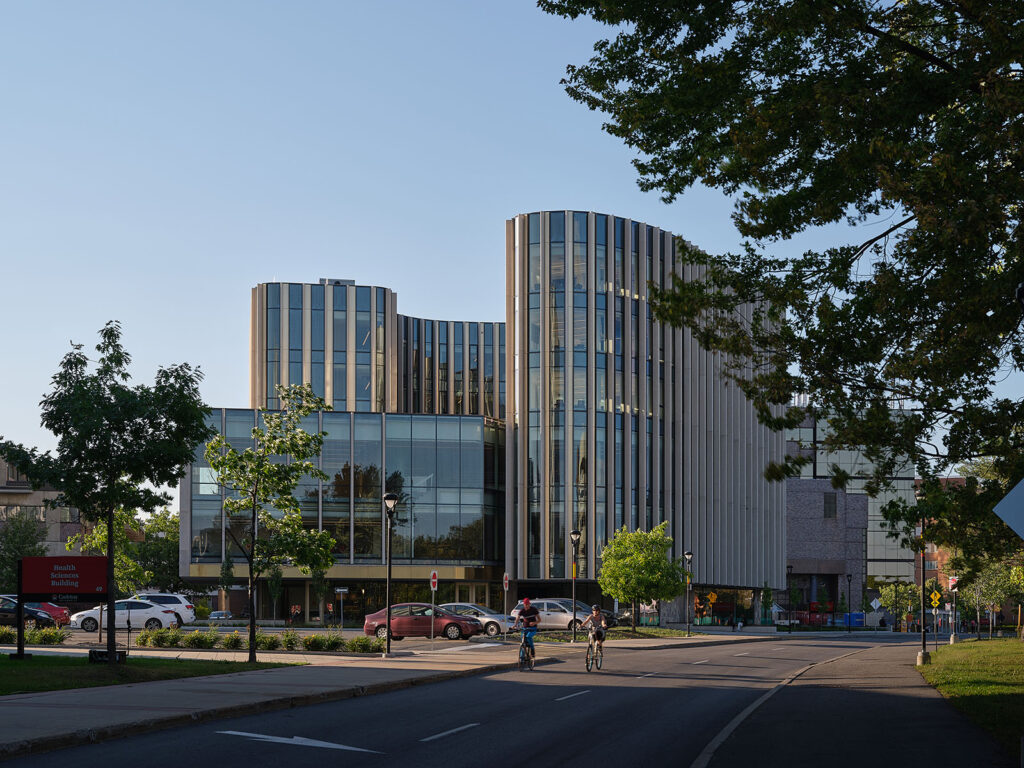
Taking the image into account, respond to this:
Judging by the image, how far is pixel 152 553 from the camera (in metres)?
104

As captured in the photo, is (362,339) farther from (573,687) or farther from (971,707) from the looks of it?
(971,707)

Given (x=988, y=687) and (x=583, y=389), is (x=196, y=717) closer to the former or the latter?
(x=988, y=687)

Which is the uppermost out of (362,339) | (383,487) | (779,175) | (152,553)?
(362,339)

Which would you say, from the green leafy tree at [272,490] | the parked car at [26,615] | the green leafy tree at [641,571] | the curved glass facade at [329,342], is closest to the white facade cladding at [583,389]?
the curved glass facade at [329,342]

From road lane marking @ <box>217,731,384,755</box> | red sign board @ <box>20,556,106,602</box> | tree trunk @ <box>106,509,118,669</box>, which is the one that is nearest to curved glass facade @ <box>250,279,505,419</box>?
red sign board @ <box>20,556,106,602</box>

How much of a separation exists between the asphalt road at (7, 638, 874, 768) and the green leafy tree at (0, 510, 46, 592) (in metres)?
70.3

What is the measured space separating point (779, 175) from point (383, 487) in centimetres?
5944

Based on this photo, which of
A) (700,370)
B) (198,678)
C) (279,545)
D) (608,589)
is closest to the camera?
(198,678)

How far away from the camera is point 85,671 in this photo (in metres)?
22.8

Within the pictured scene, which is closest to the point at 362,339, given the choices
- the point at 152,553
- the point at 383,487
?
the point at 383,487

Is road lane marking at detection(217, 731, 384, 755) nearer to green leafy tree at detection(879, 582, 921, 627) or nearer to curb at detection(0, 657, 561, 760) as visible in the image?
curb at detection(0, 657, 561, 760)

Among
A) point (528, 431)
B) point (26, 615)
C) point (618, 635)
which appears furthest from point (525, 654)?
point (528, 431)

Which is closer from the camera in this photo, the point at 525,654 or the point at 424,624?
the point at 525,654

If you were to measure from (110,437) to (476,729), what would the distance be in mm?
11945
